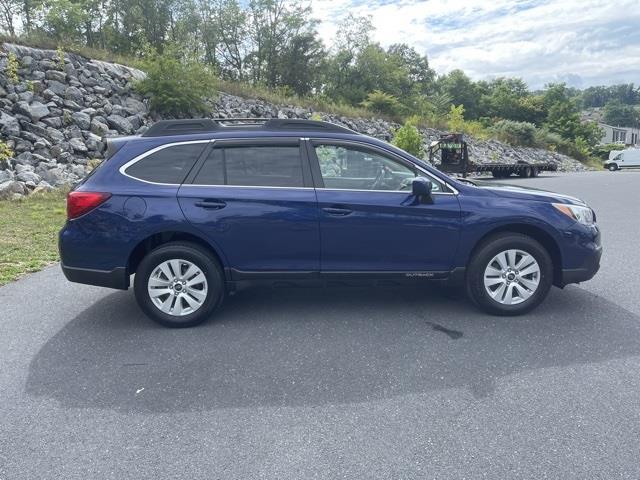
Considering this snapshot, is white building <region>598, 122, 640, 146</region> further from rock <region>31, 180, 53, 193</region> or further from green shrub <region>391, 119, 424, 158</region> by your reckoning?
rock <region>31, 180, 53, 193</region>

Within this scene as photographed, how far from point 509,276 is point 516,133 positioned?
42904 millimetres

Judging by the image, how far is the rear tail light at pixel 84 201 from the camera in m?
4.29

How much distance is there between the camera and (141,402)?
323 centimetres

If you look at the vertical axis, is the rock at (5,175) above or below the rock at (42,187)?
above

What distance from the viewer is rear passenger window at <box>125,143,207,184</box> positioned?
4.41 m

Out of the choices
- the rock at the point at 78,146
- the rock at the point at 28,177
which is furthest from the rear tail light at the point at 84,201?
the rock at the point at 78,146

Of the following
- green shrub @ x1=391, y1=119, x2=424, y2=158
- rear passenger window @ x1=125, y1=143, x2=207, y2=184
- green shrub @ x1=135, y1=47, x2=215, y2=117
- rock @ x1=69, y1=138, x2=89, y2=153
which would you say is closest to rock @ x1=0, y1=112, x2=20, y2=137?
rock @ x1=69, y1=138, x2=89, y2=153

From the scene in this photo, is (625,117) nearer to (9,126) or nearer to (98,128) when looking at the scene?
(98,128)

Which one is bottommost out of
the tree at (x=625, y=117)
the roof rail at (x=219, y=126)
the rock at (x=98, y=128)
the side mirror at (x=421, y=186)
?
the side mirror at (x=421, y=186)

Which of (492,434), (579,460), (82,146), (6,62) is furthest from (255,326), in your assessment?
(6,62)

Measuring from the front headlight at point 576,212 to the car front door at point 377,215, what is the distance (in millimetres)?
1038

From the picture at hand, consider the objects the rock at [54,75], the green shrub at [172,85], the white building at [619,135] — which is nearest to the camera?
the rock at [54,75]

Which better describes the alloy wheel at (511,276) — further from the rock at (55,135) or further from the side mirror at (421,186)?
the rock at (55,135)

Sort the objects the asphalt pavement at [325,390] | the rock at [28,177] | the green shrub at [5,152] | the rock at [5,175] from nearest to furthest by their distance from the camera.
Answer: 1. the asphalt pavement at [325,390]
2. the rock at [5,175]
3. the rock at [28,177]
4. the green shrub at [5,152]
